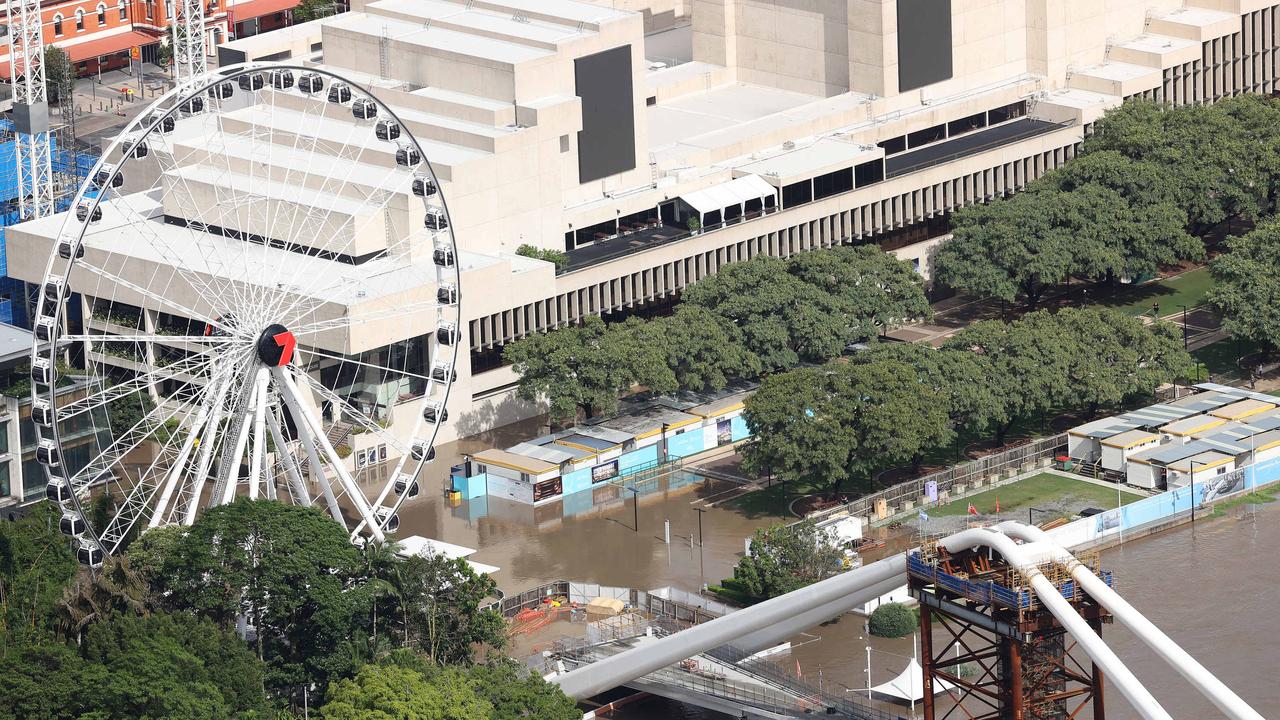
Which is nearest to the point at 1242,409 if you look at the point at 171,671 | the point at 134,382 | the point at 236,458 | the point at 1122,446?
the point at 1122,446

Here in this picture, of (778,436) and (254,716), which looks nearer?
(254,716)

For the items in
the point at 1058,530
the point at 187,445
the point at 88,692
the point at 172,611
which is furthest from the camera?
the point at 1058,530

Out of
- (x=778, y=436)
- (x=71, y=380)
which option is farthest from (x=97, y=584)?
(x=778, y=436)

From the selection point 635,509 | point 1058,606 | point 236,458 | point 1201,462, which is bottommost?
point 635,509

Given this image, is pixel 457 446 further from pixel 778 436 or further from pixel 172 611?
pixel 172 611

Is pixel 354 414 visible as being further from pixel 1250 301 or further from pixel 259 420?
pixel 1250 301

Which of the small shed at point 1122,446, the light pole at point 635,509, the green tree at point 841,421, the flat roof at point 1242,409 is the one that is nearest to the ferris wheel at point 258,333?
the light pole at point 635,509
